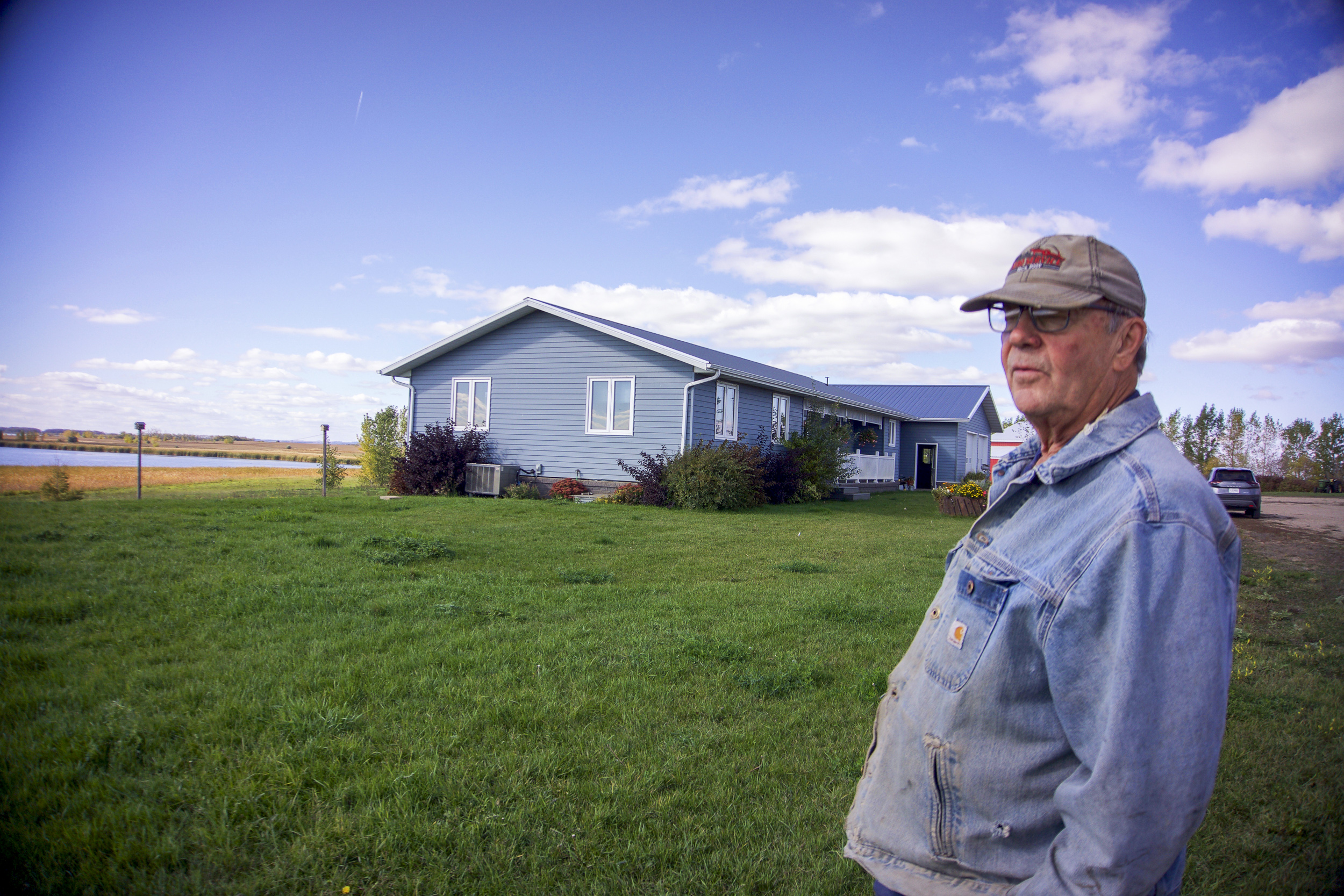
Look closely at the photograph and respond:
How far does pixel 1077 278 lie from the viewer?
138cm

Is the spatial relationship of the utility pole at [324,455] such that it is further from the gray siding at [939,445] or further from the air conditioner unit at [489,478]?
the gray siding at [939,445]

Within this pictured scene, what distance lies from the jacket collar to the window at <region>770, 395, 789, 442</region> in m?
19.8

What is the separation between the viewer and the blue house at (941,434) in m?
33.7

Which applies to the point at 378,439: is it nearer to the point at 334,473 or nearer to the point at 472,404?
the point at 334,473

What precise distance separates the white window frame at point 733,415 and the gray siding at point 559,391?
→ 415 mm

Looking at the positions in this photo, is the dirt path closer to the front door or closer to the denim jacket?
the front door

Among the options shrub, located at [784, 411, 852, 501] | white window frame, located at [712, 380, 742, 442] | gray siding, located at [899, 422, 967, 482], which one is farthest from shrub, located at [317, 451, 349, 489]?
gray siding, located at [899, 422, 967, 482]

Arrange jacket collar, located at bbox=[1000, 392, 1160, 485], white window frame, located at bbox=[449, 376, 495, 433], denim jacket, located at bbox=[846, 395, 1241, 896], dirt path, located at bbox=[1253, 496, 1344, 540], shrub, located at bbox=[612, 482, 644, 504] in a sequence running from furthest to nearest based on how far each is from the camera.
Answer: white window frame, located at bbox=[449, 376, 495, 433] → dirt path, located at bbox=[1253, 496, 1344, 540] → shrub, located at bbox=[612, 482, 644, 504] → jacket collar, located at bbox=[1000, 392, 1160, 485] → denim jacket, located at bbox=[846, 395, 1241, 896]

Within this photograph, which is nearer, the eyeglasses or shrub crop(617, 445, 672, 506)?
the eyeglasses

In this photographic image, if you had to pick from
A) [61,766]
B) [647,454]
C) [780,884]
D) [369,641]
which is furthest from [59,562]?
[647,454]

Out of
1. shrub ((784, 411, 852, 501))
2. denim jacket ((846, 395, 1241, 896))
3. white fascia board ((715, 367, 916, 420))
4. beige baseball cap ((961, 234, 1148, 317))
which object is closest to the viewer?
denim jacket ((846, 395, 1241, 896))

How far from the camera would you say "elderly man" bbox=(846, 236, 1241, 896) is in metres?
1.06

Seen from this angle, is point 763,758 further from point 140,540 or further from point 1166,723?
point 140,540

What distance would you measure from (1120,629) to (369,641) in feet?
16.7
